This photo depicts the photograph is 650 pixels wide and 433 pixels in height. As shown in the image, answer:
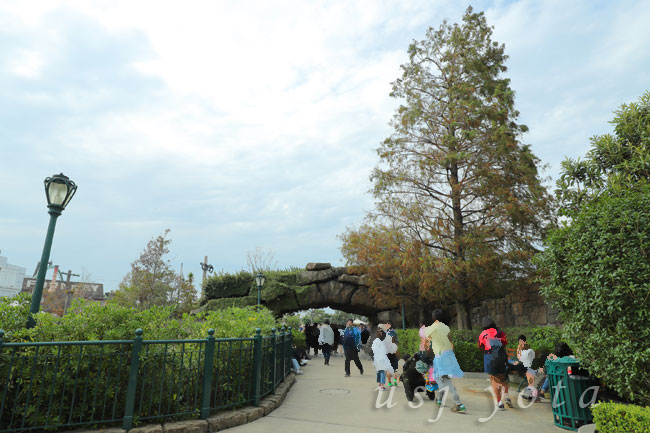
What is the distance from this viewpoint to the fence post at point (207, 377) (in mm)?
5458

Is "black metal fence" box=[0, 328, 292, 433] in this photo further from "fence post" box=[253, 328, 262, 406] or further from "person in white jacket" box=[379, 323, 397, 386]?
"person in white jacket" box=[379, 323, 397, 386]

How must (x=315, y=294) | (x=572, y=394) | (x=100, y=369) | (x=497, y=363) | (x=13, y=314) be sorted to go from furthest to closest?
(x=315, y=294), (x=497, y=363), (x=572, y=394), (x=13, y=314), (x=100, y=369)

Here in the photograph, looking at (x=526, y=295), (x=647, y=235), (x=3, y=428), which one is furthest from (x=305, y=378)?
(x=526, y=295)

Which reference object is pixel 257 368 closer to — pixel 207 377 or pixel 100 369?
pixel 207 377

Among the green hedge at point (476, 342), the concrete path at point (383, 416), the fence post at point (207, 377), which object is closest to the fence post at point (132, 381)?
the fence post at point (207, 377)

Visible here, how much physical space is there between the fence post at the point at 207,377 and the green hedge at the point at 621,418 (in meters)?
5.34

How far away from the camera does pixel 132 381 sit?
15.9 feet

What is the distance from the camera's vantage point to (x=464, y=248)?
14.9m

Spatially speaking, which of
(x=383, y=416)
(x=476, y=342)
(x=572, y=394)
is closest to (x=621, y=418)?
(x=572, y=394)

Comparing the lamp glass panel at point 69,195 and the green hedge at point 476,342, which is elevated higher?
the lamp glass panel at point 69,195

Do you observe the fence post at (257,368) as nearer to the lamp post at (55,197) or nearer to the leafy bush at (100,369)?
the leafy bush at (100,369)

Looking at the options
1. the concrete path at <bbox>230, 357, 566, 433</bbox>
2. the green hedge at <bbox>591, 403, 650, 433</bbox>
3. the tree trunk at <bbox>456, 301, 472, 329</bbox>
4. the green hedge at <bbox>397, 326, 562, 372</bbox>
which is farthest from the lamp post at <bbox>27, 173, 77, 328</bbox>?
the tree trunk at <bbox>456, 301, 472, 329</bbox>

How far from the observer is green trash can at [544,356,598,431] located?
18.8 feet

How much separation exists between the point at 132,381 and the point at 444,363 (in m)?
5.10
